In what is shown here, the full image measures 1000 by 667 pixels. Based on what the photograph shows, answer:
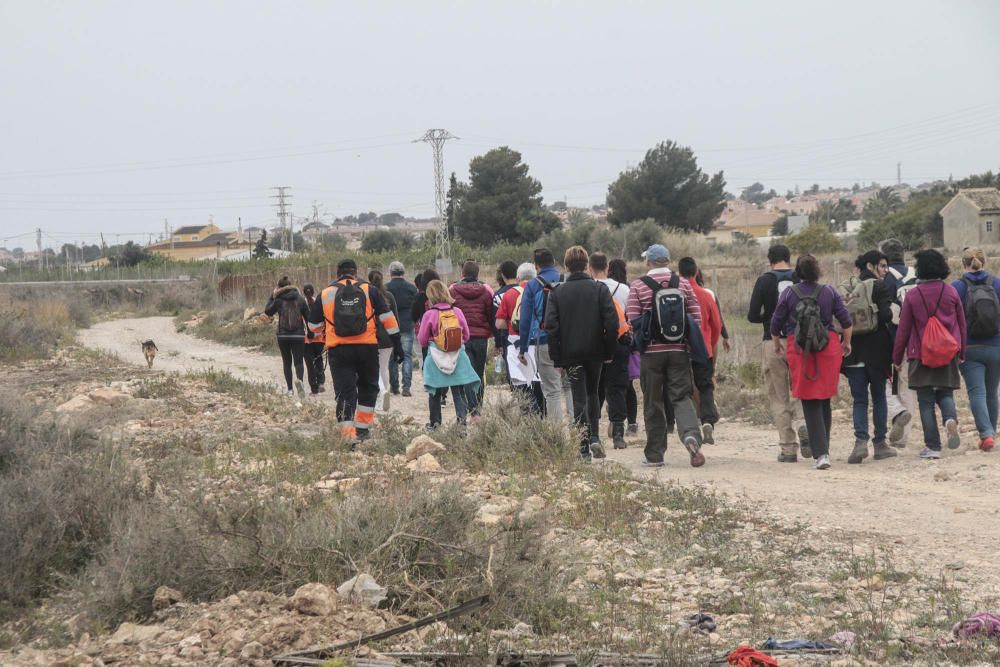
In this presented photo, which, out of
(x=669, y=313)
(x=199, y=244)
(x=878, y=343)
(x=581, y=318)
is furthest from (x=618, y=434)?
(x=199, y=244)

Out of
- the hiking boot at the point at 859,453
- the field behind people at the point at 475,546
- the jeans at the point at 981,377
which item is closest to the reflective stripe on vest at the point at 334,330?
the field behind people at the point at 475,546

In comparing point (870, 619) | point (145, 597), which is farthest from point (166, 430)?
point (870, 619)

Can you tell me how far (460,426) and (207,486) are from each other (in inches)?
120

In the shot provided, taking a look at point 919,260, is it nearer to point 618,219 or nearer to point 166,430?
point 166,430

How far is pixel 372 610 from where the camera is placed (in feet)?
18.4

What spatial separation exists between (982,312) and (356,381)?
5.90 metres

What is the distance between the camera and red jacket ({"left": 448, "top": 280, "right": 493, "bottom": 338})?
13539 mm

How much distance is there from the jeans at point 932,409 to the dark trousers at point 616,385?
2.78 meters

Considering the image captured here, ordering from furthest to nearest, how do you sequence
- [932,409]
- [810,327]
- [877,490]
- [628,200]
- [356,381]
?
[628,200], [356,381], [932,409], [810,327], [877,490]

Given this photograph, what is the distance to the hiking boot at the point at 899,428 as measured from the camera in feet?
36.3

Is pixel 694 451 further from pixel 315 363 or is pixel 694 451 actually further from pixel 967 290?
pixel 315 363

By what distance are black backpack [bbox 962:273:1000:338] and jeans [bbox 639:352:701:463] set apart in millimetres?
2575

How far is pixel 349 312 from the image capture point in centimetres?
1132

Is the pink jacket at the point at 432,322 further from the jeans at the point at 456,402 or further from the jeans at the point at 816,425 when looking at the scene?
the jeans at the point at 816,425
